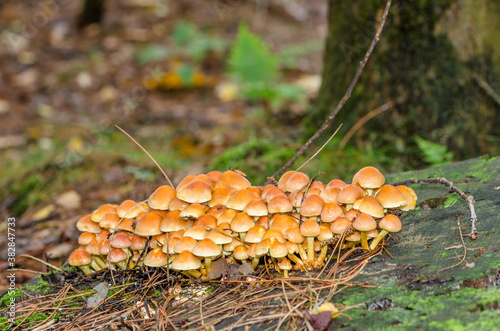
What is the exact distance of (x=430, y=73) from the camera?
14.8ft

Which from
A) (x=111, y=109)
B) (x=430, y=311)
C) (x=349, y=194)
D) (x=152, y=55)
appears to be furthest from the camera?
(x=152, y=55)

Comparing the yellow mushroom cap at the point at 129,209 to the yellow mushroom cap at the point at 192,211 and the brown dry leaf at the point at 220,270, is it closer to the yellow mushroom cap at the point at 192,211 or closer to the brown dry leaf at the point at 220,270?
the yellow mushroom cap at the point at 192,211

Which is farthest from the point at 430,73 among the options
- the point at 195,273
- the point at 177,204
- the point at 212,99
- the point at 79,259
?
the point at 212,99

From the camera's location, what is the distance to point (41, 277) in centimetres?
292

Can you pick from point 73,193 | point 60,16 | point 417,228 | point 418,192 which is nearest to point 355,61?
point 418,192

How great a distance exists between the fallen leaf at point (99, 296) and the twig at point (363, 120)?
3.12 metres

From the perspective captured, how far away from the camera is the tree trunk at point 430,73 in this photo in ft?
14.5

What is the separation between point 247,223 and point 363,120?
9.75 feet

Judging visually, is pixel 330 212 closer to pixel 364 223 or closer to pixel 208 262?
pixel 364 223

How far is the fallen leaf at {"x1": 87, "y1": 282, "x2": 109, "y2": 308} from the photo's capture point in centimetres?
244

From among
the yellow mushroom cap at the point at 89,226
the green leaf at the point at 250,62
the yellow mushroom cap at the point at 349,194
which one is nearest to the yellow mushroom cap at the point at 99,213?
the yellow mushroom cap at the point at 89,226

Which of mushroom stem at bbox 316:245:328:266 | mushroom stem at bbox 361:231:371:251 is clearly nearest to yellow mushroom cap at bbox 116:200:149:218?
mushroom stem at bbox 316:245:328:266

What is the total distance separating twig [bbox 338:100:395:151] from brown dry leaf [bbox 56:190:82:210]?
3.02 meters

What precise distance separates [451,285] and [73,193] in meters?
4.25
